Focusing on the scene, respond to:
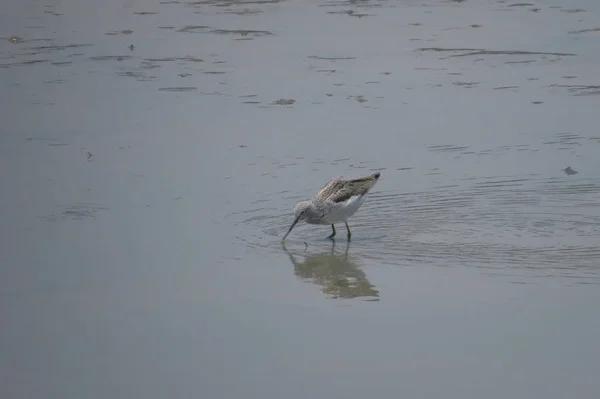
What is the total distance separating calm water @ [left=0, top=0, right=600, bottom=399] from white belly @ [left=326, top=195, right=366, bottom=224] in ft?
0.90

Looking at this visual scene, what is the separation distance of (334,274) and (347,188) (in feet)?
4.80

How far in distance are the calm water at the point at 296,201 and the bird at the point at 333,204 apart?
24 centimetres

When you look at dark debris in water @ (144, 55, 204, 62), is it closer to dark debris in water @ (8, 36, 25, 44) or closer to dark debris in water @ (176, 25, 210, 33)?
dark debris in water @ (176, 25, 210, 33)

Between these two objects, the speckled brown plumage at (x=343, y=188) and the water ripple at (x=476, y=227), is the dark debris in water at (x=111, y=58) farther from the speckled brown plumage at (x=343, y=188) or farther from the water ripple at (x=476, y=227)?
the speckled brown plumage at (x=343, y=188)

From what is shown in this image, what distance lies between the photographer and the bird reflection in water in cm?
841

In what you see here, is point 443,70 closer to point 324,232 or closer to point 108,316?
point 324,232

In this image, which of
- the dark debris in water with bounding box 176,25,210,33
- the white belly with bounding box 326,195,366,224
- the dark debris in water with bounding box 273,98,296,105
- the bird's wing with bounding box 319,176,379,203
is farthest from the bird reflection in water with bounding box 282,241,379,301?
the dark debris in water with bounding box 176,25,210,33

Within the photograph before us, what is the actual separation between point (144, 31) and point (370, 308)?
427 inches

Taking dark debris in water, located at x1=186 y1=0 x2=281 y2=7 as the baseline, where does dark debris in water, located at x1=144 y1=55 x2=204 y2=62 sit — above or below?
above

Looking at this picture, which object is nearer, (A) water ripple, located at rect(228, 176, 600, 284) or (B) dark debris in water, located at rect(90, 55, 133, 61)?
(A) water ripple, located at rect(228, 176, 600, 284)

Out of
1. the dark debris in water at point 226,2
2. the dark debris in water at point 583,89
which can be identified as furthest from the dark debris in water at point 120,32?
the dark debris in water at point 583,89

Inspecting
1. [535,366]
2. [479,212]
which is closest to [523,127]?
[479,212]

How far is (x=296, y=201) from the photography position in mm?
10680

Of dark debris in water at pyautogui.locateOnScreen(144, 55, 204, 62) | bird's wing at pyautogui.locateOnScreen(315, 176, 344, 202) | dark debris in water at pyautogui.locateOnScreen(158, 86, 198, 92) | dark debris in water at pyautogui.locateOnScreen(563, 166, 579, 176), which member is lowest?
dark debris in water at pyautogui.locateOnScreen(144, 55, 204, 62)
